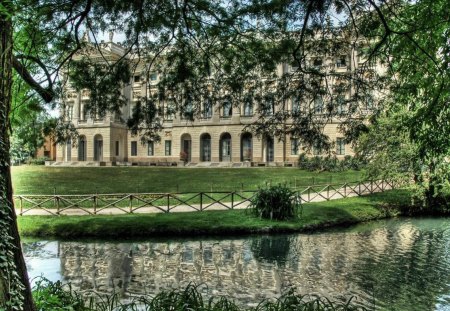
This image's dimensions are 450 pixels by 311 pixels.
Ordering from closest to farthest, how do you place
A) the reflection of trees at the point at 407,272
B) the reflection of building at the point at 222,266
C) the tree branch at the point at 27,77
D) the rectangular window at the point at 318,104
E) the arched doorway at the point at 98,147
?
1. the tree branch at the point at 27,77
2. the rectangular window at the point at 318,104
3. the reflection of trees at the point at 407,272
4. the reflection of building at the point at 222,266
5. the arched doorway at the point at 98,147

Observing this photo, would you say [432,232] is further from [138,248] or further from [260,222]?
[138,248]

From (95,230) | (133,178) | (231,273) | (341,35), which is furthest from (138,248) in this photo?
(133,178)

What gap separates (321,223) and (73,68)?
12.6 metres

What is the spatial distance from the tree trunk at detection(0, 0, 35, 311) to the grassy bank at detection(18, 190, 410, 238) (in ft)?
35.9

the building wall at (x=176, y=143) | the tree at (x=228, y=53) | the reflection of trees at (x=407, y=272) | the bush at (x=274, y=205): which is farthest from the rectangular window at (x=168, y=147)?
the tree at (x=228, y=53)

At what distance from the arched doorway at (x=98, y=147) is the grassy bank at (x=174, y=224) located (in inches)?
1536

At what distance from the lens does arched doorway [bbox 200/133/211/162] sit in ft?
169

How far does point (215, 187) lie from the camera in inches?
1129

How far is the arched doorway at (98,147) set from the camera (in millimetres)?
54594

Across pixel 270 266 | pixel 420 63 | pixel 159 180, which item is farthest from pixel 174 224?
pixel 159 180

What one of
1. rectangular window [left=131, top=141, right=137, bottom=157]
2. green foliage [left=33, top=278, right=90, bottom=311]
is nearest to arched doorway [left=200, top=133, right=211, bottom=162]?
rectangular window [left=131, top=141, right=137, bottom=157]

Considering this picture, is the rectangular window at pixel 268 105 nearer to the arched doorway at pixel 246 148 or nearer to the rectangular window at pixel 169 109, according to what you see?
the rectangular window at pixel 169 109

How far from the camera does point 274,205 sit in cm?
1705

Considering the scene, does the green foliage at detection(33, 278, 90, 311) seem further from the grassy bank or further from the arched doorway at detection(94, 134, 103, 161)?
the arched doorway at detection(94, 134, 103, 161)
